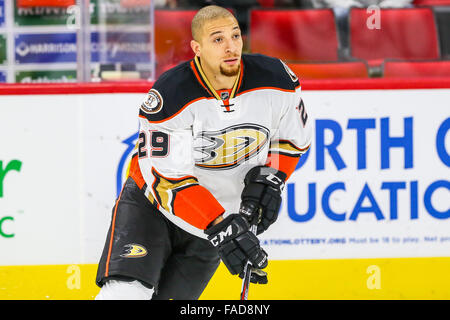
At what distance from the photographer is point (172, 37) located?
3268 mm

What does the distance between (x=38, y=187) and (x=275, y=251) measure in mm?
995

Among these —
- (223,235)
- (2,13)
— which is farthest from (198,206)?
(2,13)

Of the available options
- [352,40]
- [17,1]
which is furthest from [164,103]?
[352,40]

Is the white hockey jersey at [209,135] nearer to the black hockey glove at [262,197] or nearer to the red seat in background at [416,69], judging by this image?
the black hockey glove at [262,197]

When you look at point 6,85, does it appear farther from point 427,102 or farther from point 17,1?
point 427,102

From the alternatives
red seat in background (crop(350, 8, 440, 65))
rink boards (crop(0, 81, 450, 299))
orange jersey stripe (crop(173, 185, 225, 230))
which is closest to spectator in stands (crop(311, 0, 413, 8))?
red seat in background (crop(350, 8, 440, 65))

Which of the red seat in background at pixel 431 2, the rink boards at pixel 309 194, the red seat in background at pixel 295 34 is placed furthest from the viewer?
the red seat in background at pixel 431 2

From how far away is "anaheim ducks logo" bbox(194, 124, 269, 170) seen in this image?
7.80 feet

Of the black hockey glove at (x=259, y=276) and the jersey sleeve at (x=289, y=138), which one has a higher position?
the jersey sleeve at (x=289, y=138)

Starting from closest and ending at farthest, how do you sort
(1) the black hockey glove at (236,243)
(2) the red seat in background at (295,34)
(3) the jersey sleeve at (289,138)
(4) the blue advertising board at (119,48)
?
(1) the black hockey glove at (236,243)
(3) the jersey sleeve at (289,138)
(4) the blue advertising board at (119,48)
(2) the red seat in background at (295,34)

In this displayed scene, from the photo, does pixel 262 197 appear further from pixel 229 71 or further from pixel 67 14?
pixel 67 14

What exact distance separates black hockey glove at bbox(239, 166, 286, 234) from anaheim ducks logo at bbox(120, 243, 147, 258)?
0.32 meters

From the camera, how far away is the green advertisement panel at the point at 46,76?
3133 mm

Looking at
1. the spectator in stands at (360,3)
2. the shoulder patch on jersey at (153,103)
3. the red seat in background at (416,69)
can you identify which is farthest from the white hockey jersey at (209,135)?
the spectator in stands at (360,3)
